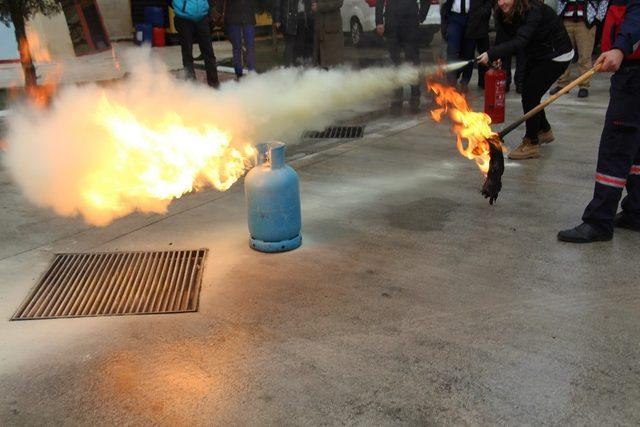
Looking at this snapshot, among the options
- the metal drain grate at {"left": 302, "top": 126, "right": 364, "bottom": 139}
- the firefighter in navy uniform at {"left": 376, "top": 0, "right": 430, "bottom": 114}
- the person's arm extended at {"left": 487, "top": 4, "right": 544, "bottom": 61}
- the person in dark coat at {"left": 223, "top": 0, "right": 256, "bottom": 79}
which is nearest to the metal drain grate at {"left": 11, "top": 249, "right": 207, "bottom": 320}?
the person's arm extended at {"left": 487, "top": 4, "right": 544, "bottom": 61}

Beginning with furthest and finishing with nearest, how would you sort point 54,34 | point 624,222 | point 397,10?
point 397,10
point 54,34
point 624,222

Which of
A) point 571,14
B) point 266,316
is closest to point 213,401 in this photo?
point 266,316

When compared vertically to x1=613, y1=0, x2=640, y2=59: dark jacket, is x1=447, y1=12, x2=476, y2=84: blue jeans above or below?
below

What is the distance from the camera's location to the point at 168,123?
4.95 meters

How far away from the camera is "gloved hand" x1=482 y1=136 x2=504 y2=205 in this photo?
15.0 ft

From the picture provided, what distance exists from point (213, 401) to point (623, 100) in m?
3.21

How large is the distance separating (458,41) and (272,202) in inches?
265

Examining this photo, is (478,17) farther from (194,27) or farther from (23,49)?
(23,49)

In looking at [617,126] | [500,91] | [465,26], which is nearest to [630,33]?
[617,126]

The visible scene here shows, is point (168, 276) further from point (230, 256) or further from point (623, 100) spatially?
point (623, 100)

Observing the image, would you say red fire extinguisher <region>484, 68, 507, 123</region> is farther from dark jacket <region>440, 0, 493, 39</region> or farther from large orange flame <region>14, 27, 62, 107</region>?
large orange flame <region>14, 27, 62, 107</region>

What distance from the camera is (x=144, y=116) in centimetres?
504

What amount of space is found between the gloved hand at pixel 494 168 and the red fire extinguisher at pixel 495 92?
301 cm

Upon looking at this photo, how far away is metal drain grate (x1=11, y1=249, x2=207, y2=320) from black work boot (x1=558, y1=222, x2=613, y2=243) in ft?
8.19
